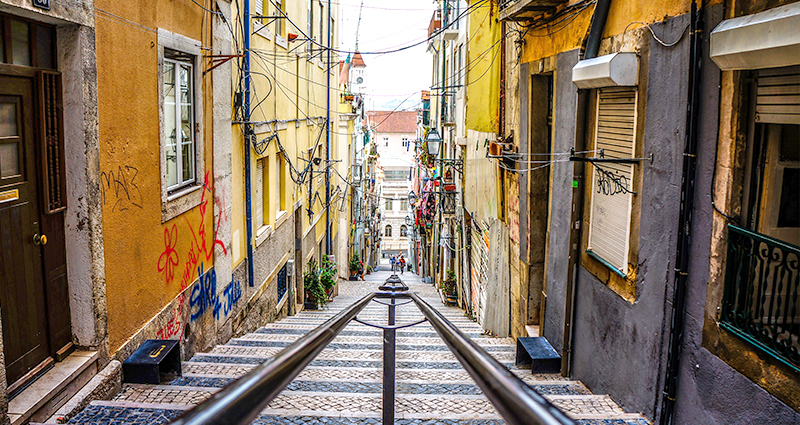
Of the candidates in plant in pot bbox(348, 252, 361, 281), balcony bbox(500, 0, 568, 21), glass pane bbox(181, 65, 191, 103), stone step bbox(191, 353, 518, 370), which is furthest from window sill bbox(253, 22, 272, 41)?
plant in pot bbox(348, 252, 361, 281)

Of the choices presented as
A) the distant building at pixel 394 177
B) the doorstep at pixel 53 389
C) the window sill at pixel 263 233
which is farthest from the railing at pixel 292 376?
the distant building at pixel 394 177

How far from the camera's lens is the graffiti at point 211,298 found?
6.67m

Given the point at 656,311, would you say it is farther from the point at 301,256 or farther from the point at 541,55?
the point at 301,256

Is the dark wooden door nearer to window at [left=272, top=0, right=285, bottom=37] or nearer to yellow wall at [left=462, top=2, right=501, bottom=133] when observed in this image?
window at [left=272, top=0, right=285, bottom=37]

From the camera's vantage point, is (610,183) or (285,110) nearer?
(610,183)

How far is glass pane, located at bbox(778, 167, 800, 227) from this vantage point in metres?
3.35

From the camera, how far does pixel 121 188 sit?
480cm

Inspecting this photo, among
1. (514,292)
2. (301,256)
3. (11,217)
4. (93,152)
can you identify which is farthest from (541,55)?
(301,256)

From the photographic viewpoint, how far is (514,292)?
9055mm

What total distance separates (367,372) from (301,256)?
9564mm

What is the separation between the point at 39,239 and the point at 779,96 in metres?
4.74

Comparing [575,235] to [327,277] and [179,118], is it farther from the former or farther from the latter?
[327,277]

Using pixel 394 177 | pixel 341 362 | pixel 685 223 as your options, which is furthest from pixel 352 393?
pixel 394 177

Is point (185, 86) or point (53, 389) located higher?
point (185, 86)
